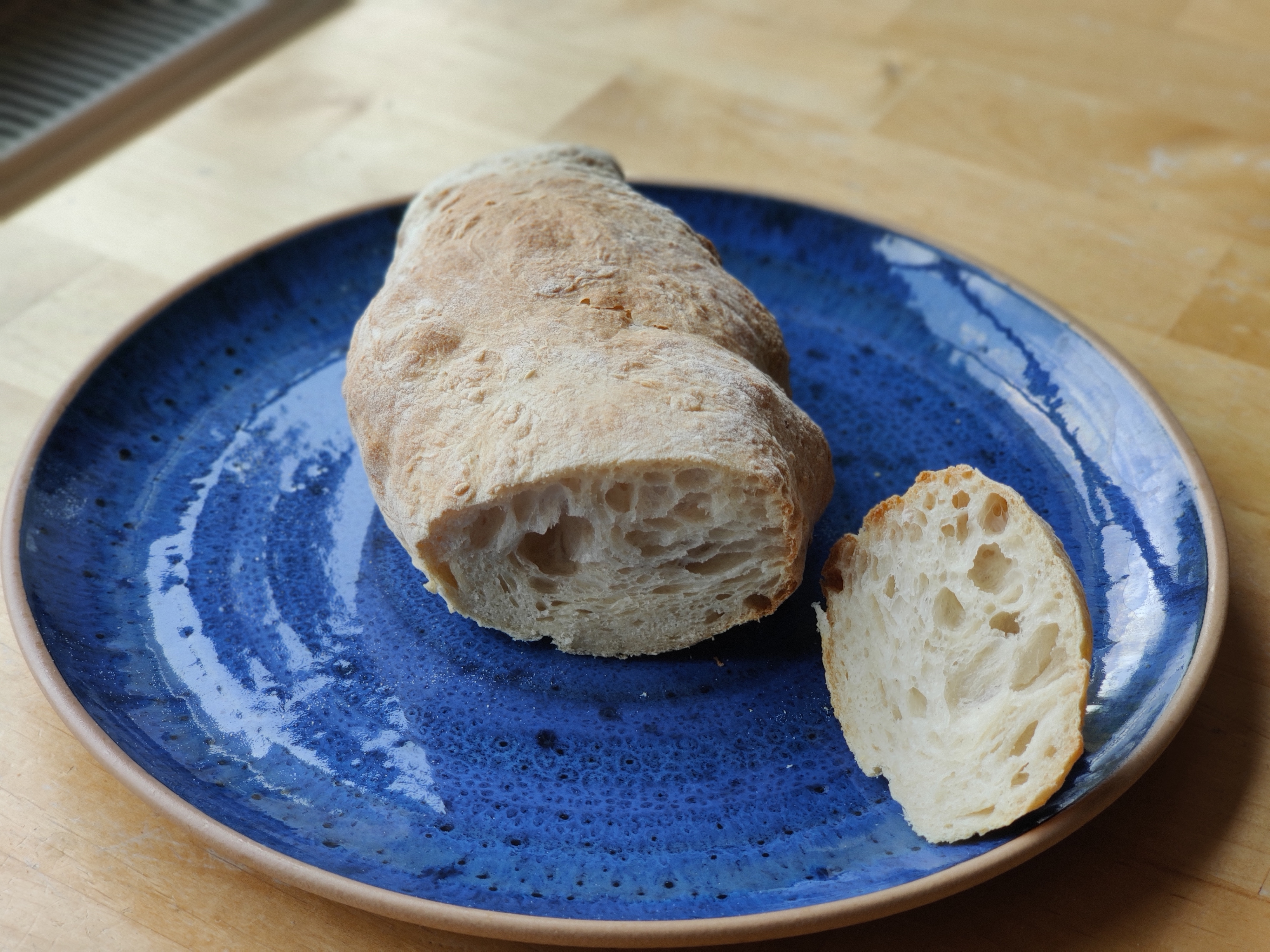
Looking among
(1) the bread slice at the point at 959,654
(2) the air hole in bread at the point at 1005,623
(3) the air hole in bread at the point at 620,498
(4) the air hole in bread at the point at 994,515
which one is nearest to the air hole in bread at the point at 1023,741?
(1) the bread slice at the point at 959,654

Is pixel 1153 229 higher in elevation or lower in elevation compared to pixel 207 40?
lower

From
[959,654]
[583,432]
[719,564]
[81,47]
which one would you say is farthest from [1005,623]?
[81,47]

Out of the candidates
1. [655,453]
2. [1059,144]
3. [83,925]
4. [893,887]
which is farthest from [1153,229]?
[83,925]

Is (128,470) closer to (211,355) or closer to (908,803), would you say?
(211,355)

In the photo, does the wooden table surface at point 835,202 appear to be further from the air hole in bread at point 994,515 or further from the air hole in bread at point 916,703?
the air hole in bread at point 994,515

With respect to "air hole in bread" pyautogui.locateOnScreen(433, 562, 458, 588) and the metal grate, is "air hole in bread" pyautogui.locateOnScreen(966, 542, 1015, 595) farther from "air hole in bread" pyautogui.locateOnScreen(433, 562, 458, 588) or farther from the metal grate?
the metal grate
